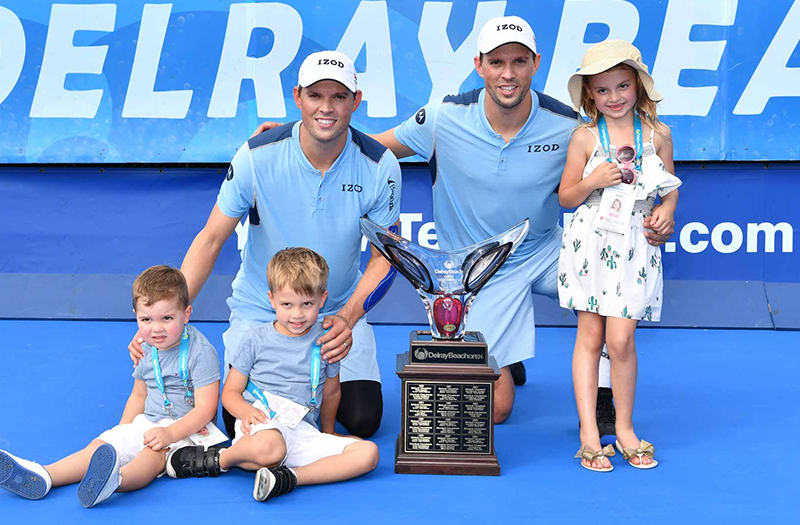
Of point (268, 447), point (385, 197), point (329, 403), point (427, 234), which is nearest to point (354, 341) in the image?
point (329, 403)

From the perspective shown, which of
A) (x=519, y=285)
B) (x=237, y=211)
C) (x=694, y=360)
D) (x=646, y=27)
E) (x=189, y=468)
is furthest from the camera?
(x=646, y=27)

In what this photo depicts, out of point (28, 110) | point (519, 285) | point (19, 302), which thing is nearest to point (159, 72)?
point (28, 110)

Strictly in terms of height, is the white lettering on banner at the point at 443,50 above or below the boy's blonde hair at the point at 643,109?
above

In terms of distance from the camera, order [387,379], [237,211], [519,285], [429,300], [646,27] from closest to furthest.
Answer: [429,300]
[237,211]
[519,285]
[387,379]
[646,27]

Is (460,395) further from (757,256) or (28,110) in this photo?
(28,110)

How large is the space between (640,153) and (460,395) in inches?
44.6

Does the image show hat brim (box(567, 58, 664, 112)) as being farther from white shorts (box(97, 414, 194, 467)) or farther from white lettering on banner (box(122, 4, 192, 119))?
white lettering on banner (box(122, 4, 192, 119))

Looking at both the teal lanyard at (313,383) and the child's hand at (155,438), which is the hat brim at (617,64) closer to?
the teal lanyard at (313,383)

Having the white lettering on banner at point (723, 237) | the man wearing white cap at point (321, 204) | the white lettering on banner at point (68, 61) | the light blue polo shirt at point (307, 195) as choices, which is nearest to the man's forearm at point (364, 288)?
the man wearing white cap at point (321, 204)

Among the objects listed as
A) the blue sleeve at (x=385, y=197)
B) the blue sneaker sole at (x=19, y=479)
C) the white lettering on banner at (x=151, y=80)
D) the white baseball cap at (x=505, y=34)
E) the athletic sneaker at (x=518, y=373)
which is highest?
the white lettering on banner at (x=151, y=80)

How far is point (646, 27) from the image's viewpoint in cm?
587

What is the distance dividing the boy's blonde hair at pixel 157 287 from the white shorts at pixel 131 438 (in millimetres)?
410

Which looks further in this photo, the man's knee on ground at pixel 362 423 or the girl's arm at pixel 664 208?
the man's knee on ground at pixel 362 423

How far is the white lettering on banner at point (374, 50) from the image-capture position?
5.99m
